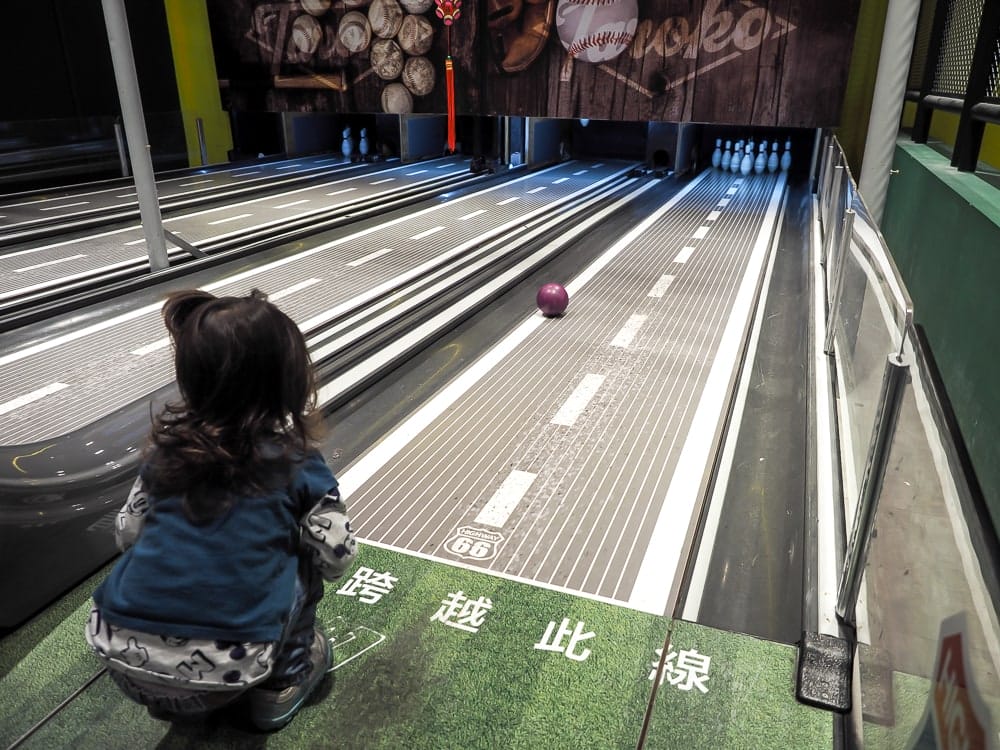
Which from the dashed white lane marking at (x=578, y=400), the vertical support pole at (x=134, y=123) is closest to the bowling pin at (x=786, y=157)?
the dashed white lane marking at (x=578, y=400)

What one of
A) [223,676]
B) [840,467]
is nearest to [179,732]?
[223,676]

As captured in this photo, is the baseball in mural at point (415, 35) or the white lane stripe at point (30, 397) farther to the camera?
the baseball in mural at point (415, 35)

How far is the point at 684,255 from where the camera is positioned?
4.84m

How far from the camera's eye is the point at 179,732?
128 centimetres

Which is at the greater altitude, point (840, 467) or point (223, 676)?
point (223, 676)

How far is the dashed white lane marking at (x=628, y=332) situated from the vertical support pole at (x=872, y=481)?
177 centimetres

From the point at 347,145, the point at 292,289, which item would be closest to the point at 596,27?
the point at 347,145

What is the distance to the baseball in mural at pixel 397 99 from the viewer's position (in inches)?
302

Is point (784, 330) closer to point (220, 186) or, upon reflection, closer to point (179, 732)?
point (179, 732)

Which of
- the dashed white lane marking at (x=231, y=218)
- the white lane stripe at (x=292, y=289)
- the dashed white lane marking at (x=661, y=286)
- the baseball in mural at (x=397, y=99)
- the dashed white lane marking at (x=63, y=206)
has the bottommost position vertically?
the dashed white lane marking at (x=661, y=286)

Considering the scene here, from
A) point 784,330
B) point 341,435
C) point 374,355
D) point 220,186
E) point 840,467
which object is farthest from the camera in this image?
point 220,186

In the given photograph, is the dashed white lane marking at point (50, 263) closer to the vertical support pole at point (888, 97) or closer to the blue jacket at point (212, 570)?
the blue jacket at point (212, 570)

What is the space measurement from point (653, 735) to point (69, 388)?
2.45 meters

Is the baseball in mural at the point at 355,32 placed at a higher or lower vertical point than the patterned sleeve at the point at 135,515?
higher
